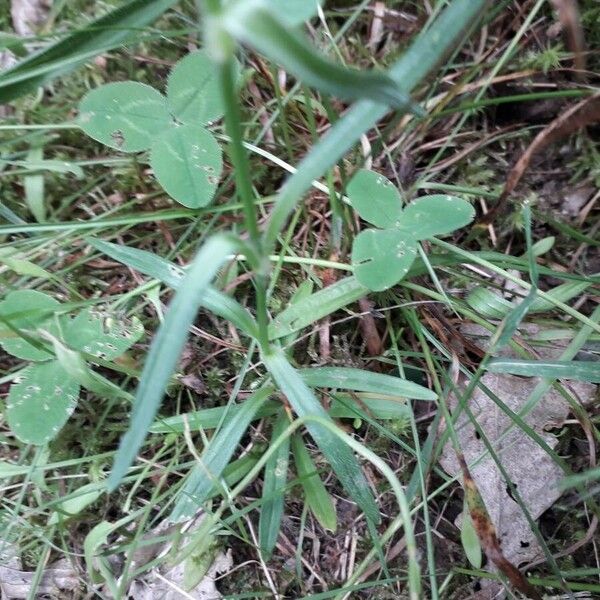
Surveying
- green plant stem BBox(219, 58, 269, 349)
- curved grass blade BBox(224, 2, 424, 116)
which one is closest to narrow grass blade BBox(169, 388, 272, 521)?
green plant stem BBox(219, 58, 269, 349)

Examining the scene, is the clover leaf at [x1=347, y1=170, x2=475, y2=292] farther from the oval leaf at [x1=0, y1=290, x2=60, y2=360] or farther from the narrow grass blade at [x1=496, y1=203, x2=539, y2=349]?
the oval leaf at [x1=0, y1=290, x2=60, y2=360]

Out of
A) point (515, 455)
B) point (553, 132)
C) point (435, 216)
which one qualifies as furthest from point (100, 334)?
point (553, 132)

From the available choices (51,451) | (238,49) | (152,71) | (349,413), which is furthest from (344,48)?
(51,451)

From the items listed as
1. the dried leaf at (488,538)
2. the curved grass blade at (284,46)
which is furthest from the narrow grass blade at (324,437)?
the curved grass blade at (284,46)

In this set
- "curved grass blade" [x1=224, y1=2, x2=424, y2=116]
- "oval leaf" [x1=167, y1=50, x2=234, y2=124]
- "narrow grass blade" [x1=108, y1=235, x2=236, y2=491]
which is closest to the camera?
"curved grass blade" [x1=224, y1=2, x2=424, y2=116]

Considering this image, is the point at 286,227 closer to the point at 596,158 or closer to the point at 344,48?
the point at 344,48
